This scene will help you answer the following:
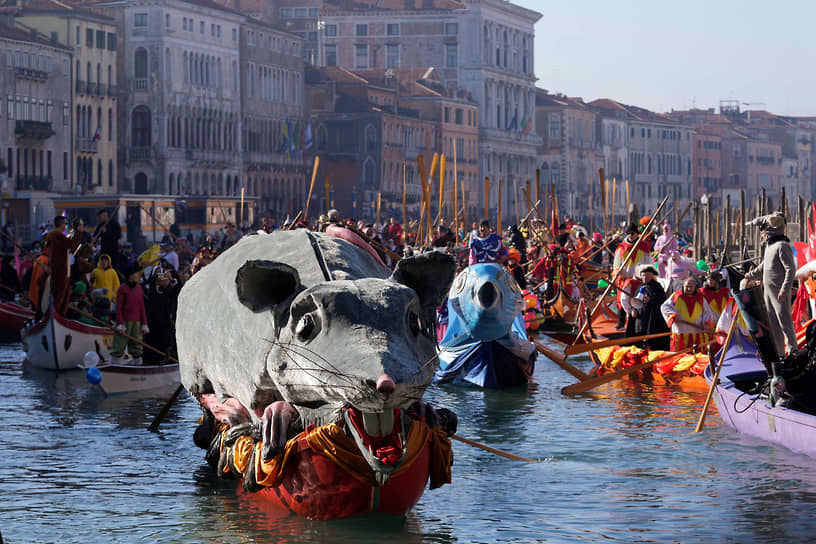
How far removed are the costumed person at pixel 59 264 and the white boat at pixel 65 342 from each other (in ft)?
0.74

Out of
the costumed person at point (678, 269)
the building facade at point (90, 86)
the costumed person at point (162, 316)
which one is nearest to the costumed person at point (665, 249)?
the costumed person at point (678, 269)

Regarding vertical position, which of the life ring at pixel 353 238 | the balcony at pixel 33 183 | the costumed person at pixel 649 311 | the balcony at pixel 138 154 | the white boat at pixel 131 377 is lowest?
the white boat at pixel 131 377

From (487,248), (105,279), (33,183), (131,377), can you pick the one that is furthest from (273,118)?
(131,377)

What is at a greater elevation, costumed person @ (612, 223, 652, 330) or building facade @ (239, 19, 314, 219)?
building facade @ (239, 19, 314, 219)

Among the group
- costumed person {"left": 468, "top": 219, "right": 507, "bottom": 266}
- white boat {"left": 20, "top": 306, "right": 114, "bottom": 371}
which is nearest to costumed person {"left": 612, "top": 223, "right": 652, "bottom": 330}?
costumed person {"left": 468, "top": 219, "right": 507, "bottom": 266}

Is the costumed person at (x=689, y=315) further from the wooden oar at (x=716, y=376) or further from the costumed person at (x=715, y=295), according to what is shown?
the wooden oar at (x=716, y=376)

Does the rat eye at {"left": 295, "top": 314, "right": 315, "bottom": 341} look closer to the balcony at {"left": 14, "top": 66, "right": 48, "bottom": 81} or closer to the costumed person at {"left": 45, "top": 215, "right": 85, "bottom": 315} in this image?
the costumed person at {"left": 45, "top": 215, "right": 85, "bottom": 315}

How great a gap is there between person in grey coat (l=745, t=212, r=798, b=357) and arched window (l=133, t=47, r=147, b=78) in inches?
2558

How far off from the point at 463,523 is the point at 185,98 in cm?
7005

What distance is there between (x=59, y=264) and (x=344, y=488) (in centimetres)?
1055

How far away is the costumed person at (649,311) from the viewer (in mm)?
19641

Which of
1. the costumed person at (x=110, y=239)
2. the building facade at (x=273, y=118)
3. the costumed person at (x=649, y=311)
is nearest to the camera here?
the costumed person at (x=649, y=311)

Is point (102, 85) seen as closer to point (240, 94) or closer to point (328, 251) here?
point (240, 94)

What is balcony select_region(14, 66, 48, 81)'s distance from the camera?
6469 cm
